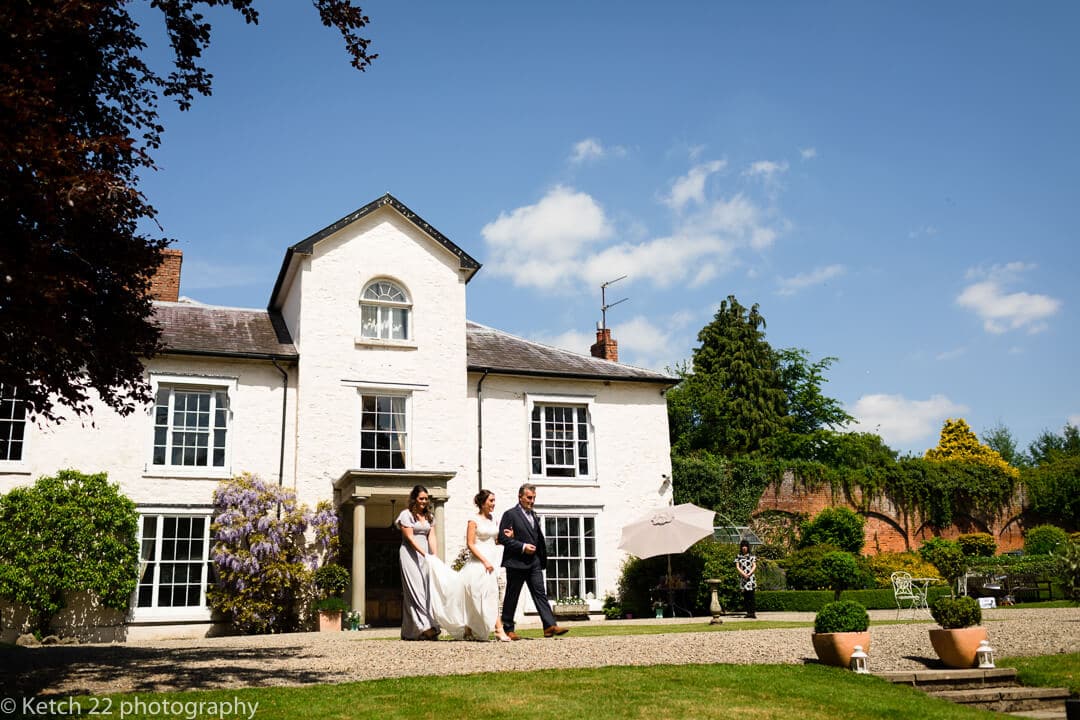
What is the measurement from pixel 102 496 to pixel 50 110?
40.9 ft

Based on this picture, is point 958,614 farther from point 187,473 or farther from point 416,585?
point 187,473

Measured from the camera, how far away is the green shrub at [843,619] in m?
9.16

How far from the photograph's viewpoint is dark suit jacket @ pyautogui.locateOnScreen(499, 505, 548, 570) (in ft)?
37.4

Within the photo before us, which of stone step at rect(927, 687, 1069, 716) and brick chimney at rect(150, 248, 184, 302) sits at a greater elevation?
brick chimney at rect(150, 248, 184, 302)

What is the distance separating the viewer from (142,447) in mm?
19859

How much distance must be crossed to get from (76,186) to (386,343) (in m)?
15.0

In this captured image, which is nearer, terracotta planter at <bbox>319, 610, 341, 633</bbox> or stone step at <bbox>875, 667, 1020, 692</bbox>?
stone step at <bbox>875, 667, 1020, 692</bbox>

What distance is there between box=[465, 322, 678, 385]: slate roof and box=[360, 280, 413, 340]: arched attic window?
6.46 feet

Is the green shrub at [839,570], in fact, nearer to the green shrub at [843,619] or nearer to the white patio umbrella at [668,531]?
the white patio umbrella at [668,531]

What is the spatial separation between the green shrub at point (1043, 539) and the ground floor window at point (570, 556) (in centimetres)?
1836

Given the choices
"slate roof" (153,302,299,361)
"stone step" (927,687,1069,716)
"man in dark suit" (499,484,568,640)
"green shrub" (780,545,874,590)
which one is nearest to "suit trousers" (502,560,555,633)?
"man in dark suit" (499,484,568,640)

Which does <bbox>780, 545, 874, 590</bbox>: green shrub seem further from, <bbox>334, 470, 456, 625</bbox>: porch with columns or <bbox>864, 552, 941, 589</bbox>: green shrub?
<bbox>334, 470, 456, 625</bbox>: porch with columns

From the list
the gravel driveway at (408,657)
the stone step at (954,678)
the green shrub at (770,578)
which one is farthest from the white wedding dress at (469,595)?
the green shrub at (770,578)

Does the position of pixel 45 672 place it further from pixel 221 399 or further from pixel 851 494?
pixel 851 494
